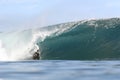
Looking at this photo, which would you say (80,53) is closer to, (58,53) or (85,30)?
(58,53)

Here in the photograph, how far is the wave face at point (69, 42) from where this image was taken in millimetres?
27422

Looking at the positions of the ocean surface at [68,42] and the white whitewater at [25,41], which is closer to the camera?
the ocean surface at [68,42]

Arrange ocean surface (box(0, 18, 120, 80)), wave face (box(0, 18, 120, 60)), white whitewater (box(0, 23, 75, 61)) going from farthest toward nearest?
white whitewater (box(0, 23, 75, 61)) < wave face (box(0, 18, 120, 60)) < ocean surface (box(0, 18, 120, 80))

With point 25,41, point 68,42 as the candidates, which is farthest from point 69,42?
point 25,41

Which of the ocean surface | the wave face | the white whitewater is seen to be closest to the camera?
the ocean surface

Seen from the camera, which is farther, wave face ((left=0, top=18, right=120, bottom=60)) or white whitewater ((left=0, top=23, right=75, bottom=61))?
white whitewater ((left=0, top=23, right=75, bottom=61))

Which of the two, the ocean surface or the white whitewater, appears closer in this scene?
the ocean surface

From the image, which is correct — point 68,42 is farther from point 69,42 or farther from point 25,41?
point 25,41

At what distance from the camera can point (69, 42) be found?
30.5 metres

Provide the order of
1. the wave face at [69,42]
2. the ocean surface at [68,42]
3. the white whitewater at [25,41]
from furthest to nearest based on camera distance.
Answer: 1. the white whitewater at [25,41]
2. the wave face at [69,42]
3. the ocean surface at [68,42]

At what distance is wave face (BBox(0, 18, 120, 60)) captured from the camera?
90.0 ft

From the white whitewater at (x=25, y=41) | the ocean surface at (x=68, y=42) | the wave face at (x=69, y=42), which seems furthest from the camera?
the white whitewater at (x=25, y=41)

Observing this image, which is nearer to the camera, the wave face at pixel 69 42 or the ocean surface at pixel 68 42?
the ocean surface at pixel 68 42

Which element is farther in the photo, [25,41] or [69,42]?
[25,41]
